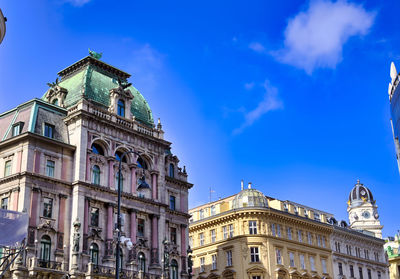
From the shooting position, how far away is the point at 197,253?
81688mm

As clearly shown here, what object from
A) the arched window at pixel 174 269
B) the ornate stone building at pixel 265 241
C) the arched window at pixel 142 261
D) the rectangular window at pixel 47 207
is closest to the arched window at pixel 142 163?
the arched window at pixel 142 261

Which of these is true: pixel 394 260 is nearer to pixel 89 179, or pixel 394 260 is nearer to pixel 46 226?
pixel 89 179

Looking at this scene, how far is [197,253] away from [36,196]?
36.7m

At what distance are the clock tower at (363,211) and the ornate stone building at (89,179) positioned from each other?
294 ft

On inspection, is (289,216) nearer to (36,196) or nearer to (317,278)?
(317,278)

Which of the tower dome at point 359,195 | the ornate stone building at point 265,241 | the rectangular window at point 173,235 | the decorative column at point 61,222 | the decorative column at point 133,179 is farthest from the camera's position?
the tower dome at point 359,195

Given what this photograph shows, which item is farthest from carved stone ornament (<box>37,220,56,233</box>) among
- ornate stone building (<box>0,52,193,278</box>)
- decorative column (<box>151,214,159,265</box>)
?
decorative column (<box>151,214,159,265</box>)

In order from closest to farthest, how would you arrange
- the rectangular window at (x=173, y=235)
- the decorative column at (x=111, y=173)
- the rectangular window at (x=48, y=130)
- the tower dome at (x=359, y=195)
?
the rectangular window at (x=48, y=130) < the decorative column at (x=111, y=173) < the rectangular window at (x=173, y=235) < the tower dome at (x=359, y=195)

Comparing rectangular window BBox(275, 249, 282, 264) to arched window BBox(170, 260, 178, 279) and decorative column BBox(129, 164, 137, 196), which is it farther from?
decorative column BBox(129, 164, 137, 196)

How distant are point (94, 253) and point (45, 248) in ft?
16.3

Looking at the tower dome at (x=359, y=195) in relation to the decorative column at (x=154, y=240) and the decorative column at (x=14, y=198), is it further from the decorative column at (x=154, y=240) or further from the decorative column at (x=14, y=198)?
the decorative column at (x=14, y=198)

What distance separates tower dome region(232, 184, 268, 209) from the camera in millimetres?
78062

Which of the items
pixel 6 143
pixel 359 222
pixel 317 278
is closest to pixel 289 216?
pixel 317 278

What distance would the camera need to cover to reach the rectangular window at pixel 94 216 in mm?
53372
